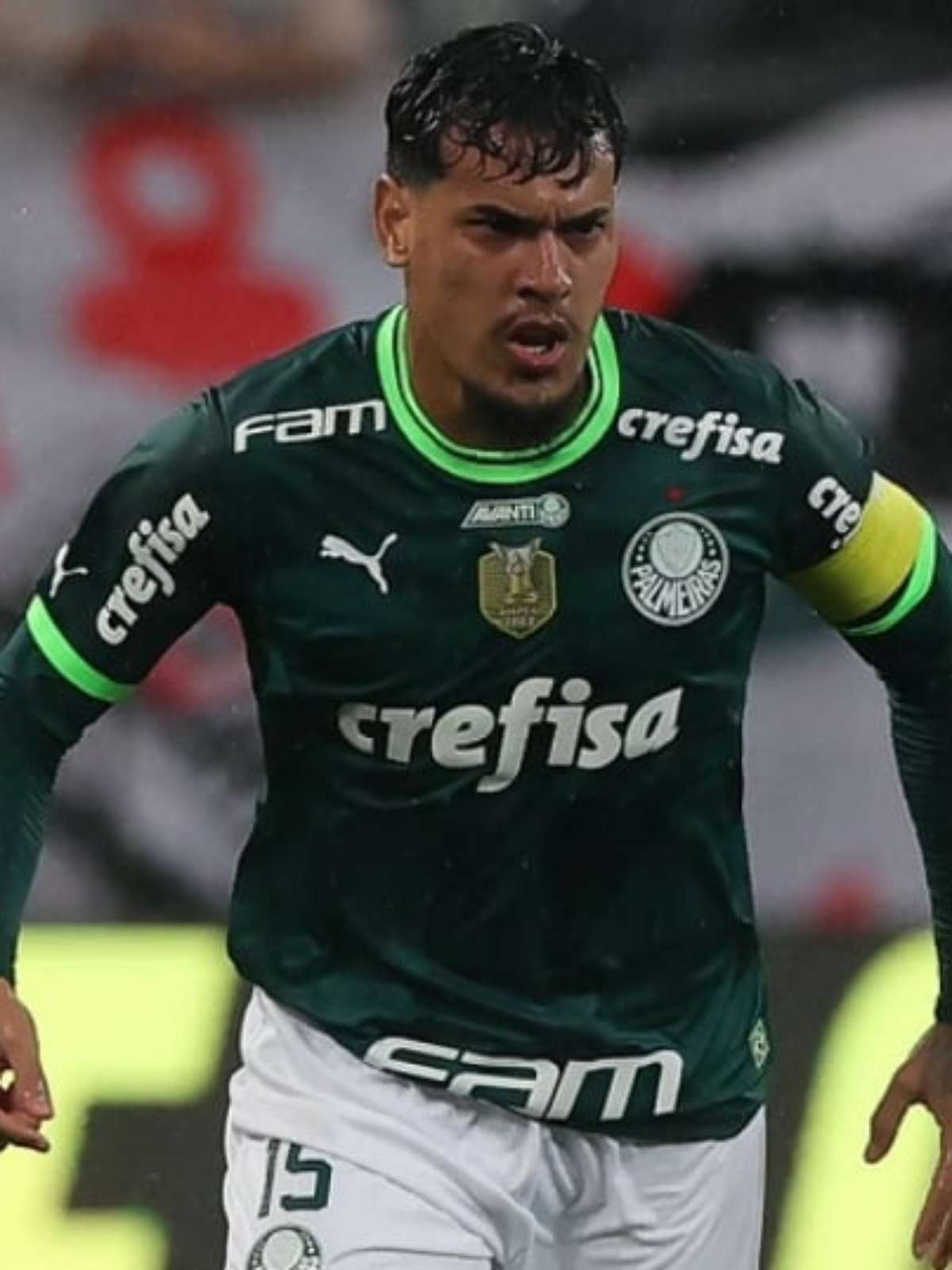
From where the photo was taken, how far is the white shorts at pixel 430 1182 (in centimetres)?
331

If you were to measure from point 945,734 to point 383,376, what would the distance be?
0.63 metres

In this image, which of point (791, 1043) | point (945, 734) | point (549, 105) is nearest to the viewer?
point (549, 105)

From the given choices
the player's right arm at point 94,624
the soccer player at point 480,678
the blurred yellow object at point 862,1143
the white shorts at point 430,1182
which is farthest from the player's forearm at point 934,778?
the blurred yellow object at point 862,1143

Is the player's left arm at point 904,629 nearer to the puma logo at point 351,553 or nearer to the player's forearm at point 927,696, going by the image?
the player's forearm at point 927,696

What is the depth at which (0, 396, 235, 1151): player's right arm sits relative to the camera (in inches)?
131

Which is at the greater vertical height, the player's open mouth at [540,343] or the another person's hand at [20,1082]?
the player's open mouth at [540,343]

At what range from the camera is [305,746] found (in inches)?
133

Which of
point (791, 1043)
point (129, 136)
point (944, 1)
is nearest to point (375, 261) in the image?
point (129, 136)

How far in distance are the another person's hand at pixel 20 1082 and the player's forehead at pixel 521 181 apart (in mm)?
805

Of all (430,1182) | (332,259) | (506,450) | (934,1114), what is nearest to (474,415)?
(506,450)

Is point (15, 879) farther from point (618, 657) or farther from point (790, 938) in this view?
point (790, 938)

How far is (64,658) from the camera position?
341 centimetres

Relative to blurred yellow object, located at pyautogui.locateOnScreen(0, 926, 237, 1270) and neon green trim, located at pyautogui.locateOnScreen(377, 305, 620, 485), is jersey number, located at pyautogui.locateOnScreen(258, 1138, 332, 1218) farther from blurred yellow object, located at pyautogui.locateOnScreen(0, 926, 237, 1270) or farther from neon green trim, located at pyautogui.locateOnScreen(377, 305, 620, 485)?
blurred yellow object, located at pyautogui.locateOnScreen(0, 926, 237, 1270)

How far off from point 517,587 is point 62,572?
41 centimetres
